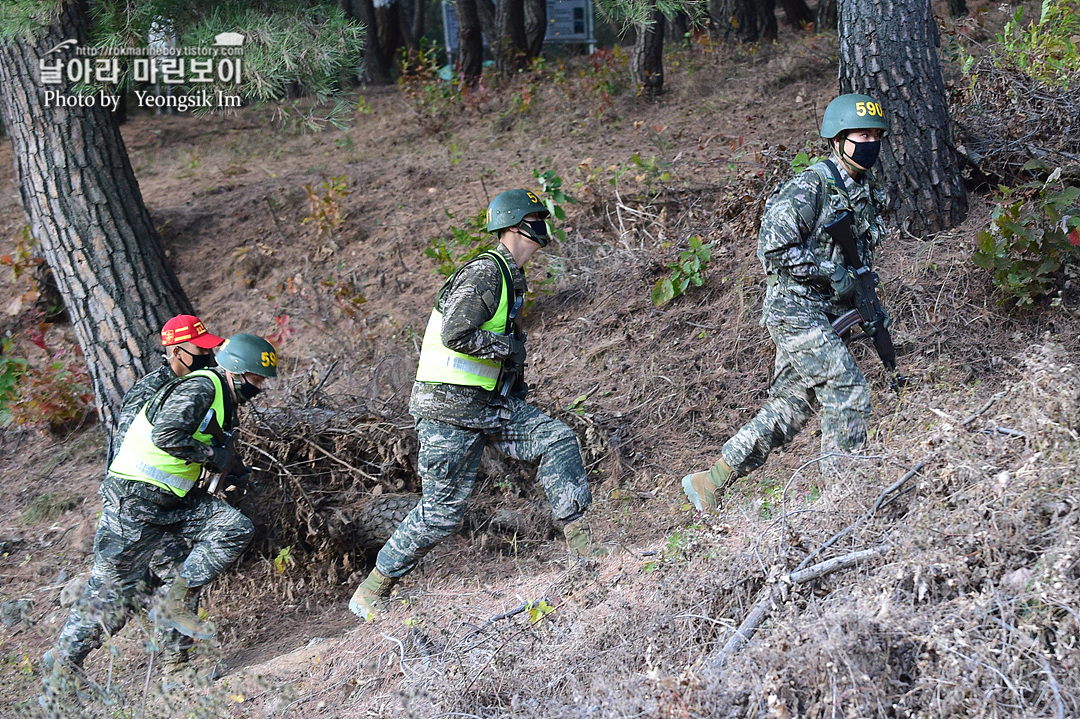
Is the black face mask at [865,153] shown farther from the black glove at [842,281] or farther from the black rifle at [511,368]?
the black rifle at [511,368]

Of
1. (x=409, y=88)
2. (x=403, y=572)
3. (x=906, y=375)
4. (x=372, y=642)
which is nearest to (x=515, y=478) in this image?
(x=403, y=572)

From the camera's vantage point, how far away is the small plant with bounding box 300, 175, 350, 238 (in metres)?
8.54

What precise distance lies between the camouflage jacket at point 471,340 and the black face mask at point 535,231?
15 centimetres

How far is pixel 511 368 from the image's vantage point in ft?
14.1

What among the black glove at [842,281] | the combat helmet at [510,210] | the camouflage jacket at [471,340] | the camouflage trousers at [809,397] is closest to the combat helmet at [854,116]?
the black glove at [842,281]

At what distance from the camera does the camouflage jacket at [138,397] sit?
478 cm

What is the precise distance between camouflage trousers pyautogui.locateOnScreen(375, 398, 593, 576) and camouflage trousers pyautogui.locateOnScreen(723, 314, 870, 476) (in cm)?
84

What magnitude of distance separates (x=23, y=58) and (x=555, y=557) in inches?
193

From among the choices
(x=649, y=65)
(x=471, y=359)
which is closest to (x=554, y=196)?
(x=471, y=359)

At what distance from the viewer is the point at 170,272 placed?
6.18 m

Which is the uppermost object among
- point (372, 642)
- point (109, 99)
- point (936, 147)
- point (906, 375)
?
point (109, 99)

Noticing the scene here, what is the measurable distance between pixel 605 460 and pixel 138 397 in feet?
9.17

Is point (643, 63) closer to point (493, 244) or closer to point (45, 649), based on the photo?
point (493, 244)

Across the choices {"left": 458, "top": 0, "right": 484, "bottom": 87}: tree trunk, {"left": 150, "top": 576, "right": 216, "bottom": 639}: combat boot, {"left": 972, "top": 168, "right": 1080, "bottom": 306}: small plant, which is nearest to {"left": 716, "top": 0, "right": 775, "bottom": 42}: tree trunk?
{"left": 458, "top": 0, "right": 484, "bottom": 87}: tree trunk
